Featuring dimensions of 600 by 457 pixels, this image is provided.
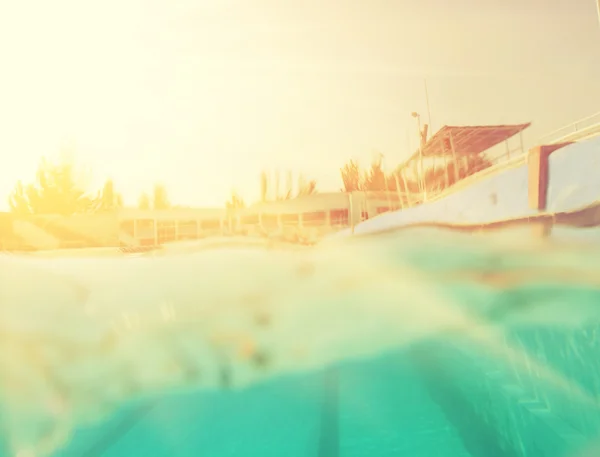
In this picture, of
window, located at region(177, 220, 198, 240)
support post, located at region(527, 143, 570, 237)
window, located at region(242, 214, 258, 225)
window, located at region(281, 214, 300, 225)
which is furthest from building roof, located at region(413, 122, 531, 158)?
window, located at region(177, 220, 198, 240)

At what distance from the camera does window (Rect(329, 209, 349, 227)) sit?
22.7ft

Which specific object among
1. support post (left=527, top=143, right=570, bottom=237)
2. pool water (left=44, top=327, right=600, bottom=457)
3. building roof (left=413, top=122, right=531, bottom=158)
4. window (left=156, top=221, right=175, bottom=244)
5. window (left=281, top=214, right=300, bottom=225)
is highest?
building roof (left=413, top=122, right=531, bottom=158)

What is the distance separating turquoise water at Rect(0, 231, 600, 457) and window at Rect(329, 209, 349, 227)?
691mm

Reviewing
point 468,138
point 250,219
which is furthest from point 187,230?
point 468,138

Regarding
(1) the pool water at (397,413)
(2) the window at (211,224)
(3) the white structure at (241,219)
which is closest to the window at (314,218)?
(3) the white structure at (241,219)

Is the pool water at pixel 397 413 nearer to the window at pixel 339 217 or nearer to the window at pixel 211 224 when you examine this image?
the window at pixel 339 217

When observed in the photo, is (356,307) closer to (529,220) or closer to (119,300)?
(529,220)

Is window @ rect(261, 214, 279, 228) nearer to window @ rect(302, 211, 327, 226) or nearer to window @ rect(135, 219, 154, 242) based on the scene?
window @ rect(302, 211, 327, 226)

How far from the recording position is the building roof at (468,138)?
7.76 metres

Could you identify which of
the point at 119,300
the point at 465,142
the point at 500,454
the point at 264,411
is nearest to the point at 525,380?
the point at 500,454

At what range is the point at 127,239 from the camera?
21.4ft

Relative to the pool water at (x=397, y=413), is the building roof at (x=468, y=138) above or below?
above

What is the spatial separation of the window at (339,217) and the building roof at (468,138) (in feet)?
9.86

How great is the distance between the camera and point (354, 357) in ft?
38.0
